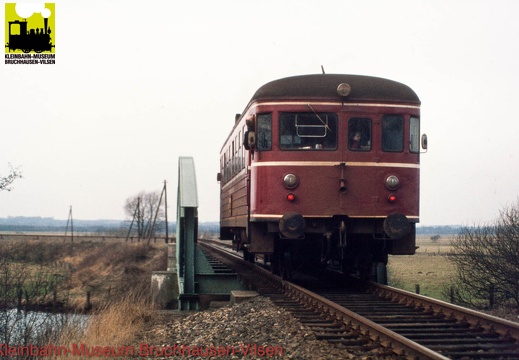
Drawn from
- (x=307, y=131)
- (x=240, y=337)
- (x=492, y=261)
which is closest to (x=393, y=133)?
(x=307, y=131)

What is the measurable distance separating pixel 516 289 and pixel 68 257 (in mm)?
34758

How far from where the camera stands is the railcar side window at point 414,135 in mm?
10867

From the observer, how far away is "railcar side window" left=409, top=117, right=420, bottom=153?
428 inches

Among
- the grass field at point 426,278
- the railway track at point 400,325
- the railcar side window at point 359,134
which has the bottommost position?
the grass field at point 426,278

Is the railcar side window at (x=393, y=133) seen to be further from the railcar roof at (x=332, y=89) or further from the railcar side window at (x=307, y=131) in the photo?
the railcar side window at (x=307, y=131)

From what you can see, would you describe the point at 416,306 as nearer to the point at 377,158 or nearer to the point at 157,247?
the point at 377,158

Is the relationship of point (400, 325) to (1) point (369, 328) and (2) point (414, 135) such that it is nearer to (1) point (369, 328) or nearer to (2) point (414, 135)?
(1) point (369, 328)

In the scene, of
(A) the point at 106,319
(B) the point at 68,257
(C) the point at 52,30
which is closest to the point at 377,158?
(A) the point at 106,319

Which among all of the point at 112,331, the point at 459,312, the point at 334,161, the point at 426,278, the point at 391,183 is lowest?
the point at 426,278

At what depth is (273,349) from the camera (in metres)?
6.59

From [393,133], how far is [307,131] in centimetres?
137

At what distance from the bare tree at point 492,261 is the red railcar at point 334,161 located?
6.37 metres

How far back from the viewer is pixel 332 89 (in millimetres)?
10742

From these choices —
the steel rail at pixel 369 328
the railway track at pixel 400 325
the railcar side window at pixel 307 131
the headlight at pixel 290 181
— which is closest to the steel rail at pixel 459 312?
the railway track at pixel 400 325
